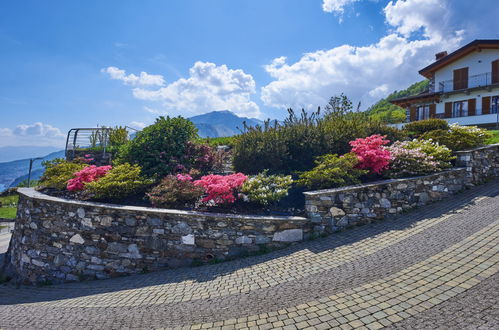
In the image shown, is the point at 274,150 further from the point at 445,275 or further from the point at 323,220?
the point at 445,275

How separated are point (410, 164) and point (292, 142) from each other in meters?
3.46

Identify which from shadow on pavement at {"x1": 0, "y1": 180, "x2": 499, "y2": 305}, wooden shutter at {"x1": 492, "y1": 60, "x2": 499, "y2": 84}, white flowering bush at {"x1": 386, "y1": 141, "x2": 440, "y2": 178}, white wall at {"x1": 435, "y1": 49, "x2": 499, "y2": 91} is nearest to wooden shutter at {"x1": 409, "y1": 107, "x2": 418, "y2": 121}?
white wall at {"x1": 435, "y1": 49, "x2": 499, "y2": 91}

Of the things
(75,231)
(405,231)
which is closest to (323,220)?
(405,231)

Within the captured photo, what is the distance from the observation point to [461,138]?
27.7ft

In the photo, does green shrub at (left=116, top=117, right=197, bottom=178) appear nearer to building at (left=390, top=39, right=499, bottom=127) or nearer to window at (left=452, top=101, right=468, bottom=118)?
building at (left=390, top=39, right=499, bottom=127)

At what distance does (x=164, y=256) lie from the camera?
5773mm

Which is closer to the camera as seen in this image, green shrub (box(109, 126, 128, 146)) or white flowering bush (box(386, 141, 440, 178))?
white flowering bush (box(386, 141, 440, 178))

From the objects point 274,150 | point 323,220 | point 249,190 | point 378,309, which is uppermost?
point 274,150

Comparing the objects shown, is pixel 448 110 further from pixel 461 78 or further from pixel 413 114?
pixel 413 114

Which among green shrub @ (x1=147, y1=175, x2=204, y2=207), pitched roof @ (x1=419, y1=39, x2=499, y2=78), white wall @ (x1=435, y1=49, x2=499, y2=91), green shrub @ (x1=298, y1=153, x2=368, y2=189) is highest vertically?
pitched roof @ (x1=419, y1=39, x2=499, y2=78)

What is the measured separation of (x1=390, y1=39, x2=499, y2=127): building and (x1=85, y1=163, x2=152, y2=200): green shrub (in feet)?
72.8

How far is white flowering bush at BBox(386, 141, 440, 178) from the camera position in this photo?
22.7 ft

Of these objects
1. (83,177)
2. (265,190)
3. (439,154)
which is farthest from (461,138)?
(83,177)

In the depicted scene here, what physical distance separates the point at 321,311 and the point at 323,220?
2.66 m
